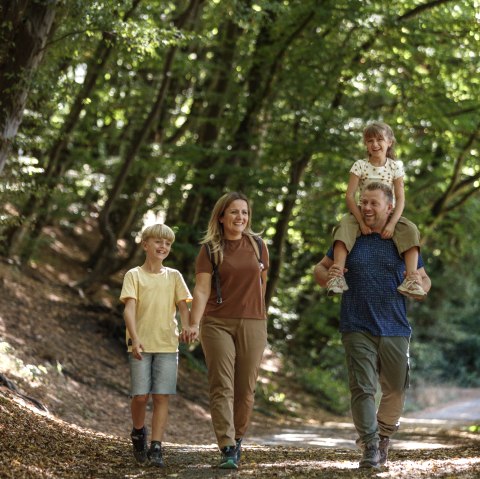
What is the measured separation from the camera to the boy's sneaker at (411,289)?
6406 millimetres

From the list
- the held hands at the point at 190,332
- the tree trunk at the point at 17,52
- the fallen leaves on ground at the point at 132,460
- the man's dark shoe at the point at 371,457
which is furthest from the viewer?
the tree trunk at the point at 17,52

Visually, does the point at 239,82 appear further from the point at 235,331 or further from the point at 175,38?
the point at 235,331

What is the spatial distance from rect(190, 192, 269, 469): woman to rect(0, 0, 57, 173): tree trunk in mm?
3119

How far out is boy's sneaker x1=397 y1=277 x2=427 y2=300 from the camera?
21.0ft

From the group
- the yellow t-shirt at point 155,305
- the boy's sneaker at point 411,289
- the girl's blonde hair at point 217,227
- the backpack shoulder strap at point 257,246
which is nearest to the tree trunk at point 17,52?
the yellow t-shirt at point 155,305

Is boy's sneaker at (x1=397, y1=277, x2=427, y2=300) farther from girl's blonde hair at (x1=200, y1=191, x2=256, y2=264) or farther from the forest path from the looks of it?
the forest path

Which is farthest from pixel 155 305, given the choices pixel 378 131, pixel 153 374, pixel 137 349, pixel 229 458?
pixel 378 131

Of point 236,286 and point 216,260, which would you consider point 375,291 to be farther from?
point 216,260

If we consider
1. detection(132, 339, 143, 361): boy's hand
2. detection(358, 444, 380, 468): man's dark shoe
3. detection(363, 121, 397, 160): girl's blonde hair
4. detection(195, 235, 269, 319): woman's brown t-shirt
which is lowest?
detection(358, 444, 380, 468): man's dark shoe

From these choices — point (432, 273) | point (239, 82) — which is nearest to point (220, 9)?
point (239, 82)

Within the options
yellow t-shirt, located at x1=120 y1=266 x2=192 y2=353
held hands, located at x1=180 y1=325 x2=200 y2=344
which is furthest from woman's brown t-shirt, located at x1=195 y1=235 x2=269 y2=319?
yellow t-shirt, located at x1=120 y1=266 x2=192 y2=353

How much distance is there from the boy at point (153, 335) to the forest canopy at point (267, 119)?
4.10 m

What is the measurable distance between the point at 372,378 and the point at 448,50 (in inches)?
471

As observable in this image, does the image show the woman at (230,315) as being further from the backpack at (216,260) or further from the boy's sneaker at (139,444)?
the boy's sneaker at (139,444)
